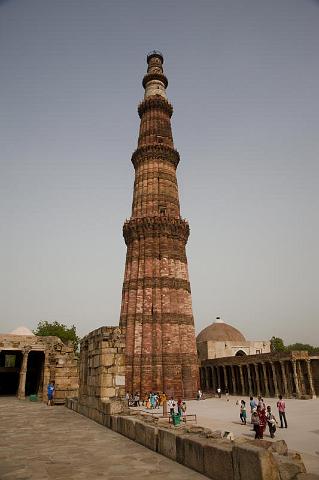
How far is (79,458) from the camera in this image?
5164 millimetres

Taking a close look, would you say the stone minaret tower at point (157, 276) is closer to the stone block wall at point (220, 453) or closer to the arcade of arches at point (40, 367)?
the arcade of arches at point (40, 367)

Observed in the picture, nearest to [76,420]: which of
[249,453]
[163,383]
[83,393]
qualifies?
[83,393]

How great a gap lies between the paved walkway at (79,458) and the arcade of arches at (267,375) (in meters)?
23.6

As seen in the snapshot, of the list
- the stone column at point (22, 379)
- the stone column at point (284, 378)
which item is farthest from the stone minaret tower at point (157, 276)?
the stone column at point (284, 378)

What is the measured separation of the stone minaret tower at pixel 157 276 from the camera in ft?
80.6

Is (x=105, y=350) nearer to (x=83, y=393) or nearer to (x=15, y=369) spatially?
(x=83, y=393)

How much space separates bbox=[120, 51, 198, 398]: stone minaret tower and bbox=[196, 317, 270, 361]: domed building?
15.8 metres

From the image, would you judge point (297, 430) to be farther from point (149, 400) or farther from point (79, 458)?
point (149, 400)

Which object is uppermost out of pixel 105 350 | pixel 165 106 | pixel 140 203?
pixel 165 106

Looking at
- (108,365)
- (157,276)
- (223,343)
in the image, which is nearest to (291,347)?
(223,343)

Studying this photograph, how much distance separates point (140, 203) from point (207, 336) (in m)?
24.1

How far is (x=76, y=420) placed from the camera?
959cm

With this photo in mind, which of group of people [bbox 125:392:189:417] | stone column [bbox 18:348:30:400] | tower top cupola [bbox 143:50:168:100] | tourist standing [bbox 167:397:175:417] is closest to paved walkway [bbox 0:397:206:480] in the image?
tourist standing [bbox 167:397:175:417]

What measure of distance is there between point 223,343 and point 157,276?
19.7 m
